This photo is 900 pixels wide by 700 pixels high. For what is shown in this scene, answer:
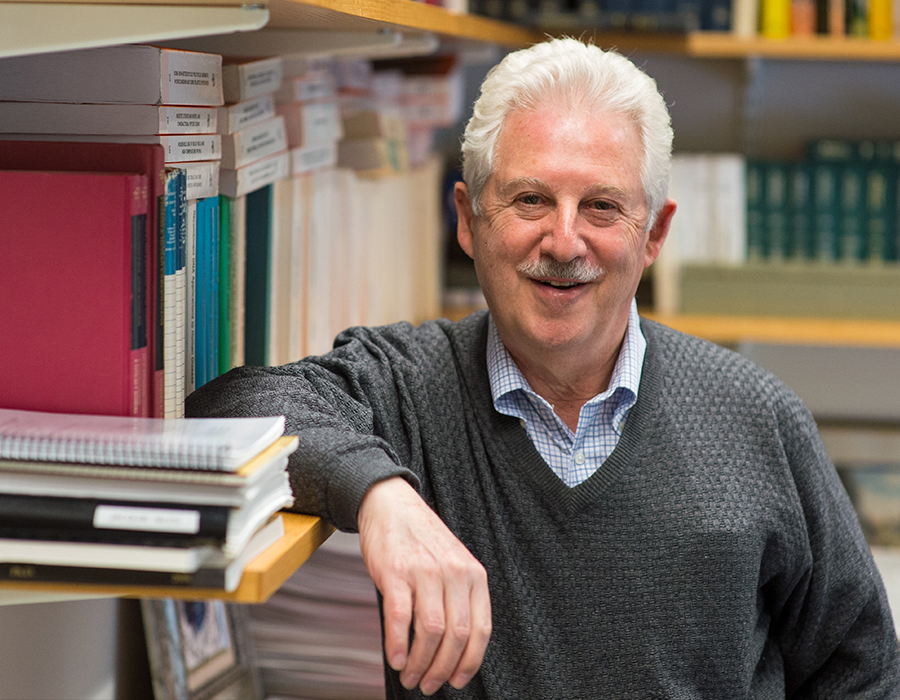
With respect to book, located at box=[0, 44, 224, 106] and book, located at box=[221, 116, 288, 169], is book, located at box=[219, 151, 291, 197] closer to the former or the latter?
book, located at box=[221, 116, 288, 169]

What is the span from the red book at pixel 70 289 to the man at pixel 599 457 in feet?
0.84

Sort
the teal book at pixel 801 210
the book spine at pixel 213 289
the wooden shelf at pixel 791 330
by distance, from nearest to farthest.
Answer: the book spine at pixel 213 289
the wooden shelf at pixel 791 330
the teal book at pixel 801 210

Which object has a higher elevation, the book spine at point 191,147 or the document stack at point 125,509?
the book spine at point 191,147

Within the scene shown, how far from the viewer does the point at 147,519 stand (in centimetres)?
72

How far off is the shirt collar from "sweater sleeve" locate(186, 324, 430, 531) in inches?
4.1

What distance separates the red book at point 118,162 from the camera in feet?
2.85

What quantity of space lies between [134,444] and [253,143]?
525 mm

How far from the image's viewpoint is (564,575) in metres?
1.17

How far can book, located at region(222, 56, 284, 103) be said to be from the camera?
1.11 m

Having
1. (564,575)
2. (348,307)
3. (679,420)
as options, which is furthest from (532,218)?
(348,307)

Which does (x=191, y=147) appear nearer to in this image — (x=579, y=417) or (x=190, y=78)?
(x=190, y=78)

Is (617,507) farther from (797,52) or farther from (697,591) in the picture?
(797,52)

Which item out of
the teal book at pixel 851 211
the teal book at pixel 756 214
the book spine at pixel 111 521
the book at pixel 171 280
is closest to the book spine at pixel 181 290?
the book at pixel 171 280

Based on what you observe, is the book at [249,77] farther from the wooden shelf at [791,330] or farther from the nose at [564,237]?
the wooden shelf at [791,330]
